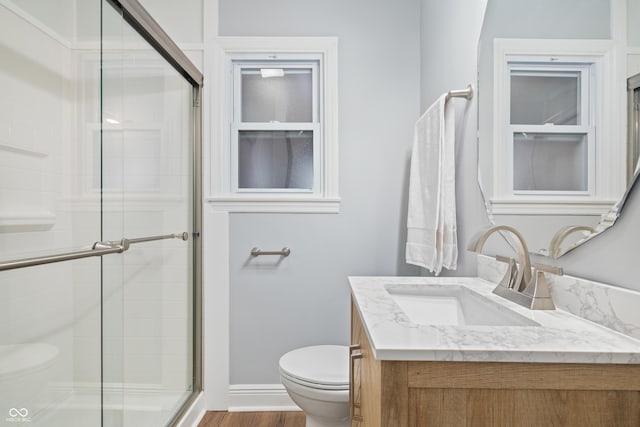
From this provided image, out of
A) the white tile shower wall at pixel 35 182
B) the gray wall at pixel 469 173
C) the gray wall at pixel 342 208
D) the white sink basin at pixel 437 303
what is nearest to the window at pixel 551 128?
the gray wall at pixel 469 173

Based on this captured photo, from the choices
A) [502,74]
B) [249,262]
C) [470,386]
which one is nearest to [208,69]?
[249,262]

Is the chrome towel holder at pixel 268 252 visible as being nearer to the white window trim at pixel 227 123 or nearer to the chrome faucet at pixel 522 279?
the white window trim at pixel 227 123

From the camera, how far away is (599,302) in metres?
0.72

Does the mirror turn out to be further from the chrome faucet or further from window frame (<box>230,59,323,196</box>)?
window frame (<box>230,59,323,196</box>)

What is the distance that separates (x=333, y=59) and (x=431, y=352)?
1.74 m

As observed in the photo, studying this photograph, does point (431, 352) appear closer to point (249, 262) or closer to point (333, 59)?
point (249, 262)

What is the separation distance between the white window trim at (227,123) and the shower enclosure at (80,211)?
0.36 metres

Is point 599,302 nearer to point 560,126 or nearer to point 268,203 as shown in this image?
point 560,126

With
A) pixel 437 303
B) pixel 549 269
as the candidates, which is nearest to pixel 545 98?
pixel 549 269

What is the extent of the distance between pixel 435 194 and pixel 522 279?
1.92 ft

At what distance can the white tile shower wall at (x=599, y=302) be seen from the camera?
2.13 ft

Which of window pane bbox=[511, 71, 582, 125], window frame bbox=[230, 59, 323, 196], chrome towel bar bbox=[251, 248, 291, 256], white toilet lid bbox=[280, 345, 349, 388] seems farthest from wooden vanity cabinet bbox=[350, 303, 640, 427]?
window frame bbox=[230, 59, 323, 196]

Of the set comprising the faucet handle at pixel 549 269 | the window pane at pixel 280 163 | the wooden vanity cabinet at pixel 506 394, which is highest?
the window pane at pixel 280 163

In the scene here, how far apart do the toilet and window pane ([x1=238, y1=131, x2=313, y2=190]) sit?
0.95 metres
